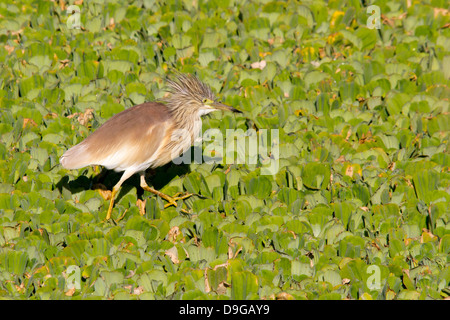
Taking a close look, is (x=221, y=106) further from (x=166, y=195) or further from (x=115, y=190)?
(x=115, y=190)

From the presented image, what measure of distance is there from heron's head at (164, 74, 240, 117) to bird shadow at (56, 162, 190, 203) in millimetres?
573

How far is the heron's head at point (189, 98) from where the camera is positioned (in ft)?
24.1

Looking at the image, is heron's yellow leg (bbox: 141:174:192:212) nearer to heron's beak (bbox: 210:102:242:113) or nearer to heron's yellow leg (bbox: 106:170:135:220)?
heron's yellow leg (bbox: 106:170:135:220)

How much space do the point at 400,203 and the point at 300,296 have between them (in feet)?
5.77

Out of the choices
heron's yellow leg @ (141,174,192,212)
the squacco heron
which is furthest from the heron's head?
heron's yellow leg @ (141,174,192,212)

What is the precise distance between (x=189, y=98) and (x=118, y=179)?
1059 mm

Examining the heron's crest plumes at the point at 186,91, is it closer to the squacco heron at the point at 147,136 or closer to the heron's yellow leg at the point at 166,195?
the squacco heron at the point at 147,136

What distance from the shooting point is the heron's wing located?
6707 mm

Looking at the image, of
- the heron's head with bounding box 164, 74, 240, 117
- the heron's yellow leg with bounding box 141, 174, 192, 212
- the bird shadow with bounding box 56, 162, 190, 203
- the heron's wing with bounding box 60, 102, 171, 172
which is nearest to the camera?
the heron's wing with bounding box 60, 102, 171, 172

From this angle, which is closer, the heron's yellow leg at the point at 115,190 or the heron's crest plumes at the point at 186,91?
the heron's yellow leg at the point at 115,190

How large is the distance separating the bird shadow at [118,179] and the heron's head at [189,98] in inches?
22.6

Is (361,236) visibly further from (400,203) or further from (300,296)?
(300,296)

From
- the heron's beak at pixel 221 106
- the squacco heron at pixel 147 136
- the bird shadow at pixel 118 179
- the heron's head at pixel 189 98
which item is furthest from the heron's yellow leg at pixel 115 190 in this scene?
the heron's beak at pixel 221 106

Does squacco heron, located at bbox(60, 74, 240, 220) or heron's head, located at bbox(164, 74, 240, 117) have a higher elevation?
heron's head, located at bbox(164, 74, 240, 117)
